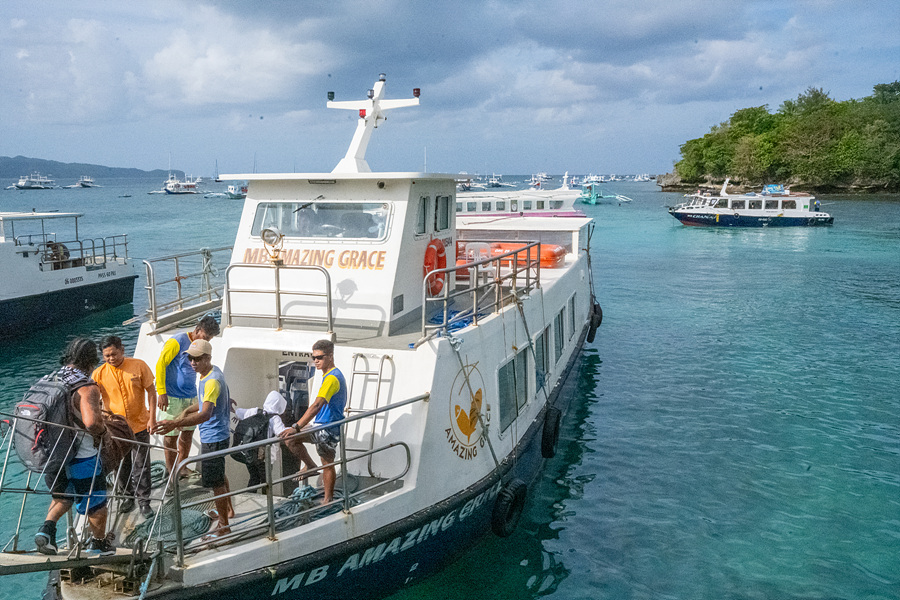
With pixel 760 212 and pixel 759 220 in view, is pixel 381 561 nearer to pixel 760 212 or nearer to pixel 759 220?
pixel 759 220

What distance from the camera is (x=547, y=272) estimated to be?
533 inches

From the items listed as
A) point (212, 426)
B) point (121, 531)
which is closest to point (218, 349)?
point (212, 426)

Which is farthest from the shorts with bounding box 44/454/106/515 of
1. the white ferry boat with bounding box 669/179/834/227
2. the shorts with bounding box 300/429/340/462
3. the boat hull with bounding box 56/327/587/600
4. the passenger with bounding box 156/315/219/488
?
the white ferry boat with bounding box 669/179/834/227

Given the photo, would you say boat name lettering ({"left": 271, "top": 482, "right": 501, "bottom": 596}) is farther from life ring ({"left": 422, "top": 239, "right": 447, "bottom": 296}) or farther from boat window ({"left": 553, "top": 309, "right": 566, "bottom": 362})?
boat window ({"left": 553, "top": 309, "right": 566, "bottom": 362})

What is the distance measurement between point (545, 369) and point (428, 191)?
11.6 feet

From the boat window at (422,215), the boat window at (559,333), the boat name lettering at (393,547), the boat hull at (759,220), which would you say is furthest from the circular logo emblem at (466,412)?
the boat hull at (759,220)

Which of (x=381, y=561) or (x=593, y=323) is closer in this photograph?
(x=381, y=561)

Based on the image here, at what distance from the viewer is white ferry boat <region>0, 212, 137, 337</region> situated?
21312 mm

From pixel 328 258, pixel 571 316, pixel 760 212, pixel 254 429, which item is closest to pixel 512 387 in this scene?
pixel 328 258

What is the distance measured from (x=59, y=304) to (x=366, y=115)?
56.6 ft

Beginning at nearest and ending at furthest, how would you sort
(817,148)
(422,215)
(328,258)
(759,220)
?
(328,258), (422,215), (759,220), (817,148)

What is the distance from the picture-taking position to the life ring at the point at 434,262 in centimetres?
930

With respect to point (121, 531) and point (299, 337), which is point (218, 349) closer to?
point (299, 337)

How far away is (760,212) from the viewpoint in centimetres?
5984
